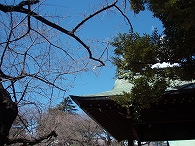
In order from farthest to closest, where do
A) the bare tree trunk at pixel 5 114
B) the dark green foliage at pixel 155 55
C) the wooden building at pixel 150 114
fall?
the wooden building at pixel 150 114, the dark green foliage at pixel 155 55, the bare tree trunk at pixel 5 114

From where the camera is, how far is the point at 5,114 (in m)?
2.70

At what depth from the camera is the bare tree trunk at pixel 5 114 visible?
2.61 m

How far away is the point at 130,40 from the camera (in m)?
3.65

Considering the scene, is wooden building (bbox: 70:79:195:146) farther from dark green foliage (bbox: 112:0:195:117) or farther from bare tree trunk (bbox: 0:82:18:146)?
bare tree trunk (bbox: 0:82:18:146)

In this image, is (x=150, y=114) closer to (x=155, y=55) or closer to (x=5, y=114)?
(x=155, y=55)

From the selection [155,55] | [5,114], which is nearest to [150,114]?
[155,55]

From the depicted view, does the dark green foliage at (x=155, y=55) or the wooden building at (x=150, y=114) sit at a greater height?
the dark green foliage at (x=155, y=55)

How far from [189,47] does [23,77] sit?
2.24m

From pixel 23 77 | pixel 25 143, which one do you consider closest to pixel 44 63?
pixel 23 77

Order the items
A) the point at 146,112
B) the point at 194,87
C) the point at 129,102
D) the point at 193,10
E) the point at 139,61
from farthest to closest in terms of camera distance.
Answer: the point at 146,112
the point at 194,87
the point at 129,102
the point at 139,61
the point at 193,10

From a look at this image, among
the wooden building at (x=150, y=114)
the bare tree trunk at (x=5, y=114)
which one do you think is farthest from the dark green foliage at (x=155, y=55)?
the bare tree trunk at (x=5, y=114)

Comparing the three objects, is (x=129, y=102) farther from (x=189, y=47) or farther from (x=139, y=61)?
(x=189, y=47)

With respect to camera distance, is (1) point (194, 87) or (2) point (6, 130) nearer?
(2) point (6, 130)

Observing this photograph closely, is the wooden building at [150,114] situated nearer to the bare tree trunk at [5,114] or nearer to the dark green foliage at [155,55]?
the dark green foliage at [155,55]
